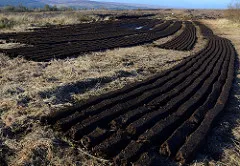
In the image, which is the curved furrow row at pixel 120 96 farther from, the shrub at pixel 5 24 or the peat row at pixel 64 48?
the shrub at pixel 5 24

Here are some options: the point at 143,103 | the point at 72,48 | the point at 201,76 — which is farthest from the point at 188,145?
the point at 72,48

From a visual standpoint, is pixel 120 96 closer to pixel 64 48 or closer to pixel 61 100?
pixel 61 100

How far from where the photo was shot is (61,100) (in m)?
8.20

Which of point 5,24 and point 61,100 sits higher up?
point 5,24

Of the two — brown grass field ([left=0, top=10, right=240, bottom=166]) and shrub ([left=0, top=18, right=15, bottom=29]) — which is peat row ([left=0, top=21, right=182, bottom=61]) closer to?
brown grass field ([left=0, top=10, right=240, bottom=166])

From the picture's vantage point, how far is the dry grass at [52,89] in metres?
5.70

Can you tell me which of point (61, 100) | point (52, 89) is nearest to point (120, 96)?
point (61, 100)

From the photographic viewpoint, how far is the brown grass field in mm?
5727

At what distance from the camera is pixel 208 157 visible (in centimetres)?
622

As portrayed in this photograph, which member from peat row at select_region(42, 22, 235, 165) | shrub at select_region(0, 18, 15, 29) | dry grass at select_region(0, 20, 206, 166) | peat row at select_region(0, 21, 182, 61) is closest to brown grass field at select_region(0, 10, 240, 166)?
dry grass at select_region(0, 20, 206, 166)

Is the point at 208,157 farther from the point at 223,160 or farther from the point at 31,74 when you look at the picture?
the point at 31,74

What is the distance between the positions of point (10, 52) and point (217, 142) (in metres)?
8.64

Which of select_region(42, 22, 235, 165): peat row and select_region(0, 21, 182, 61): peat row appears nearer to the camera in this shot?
select_region(42, 22, 235, 165): peat row

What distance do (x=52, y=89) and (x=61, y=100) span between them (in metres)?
0.59
